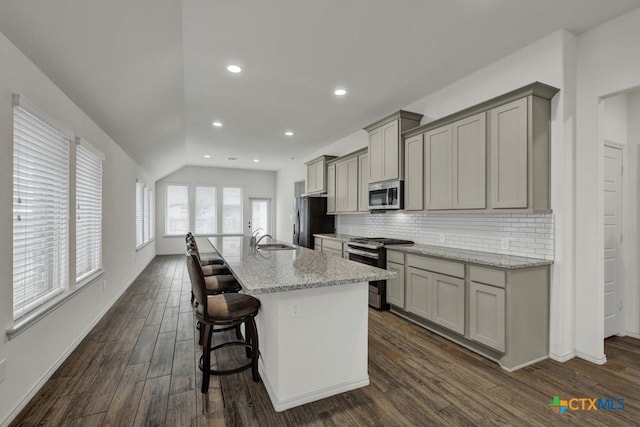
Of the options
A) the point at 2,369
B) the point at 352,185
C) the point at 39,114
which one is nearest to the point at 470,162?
the point at 352,185

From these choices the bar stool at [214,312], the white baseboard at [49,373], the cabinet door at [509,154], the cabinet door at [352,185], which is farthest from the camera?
the cabinet door at [352,185]

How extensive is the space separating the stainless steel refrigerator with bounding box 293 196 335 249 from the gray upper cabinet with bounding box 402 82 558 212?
302 cm

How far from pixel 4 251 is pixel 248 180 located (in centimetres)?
820

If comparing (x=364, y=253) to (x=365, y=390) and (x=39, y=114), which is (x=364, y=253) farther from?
(x=39, y=114)

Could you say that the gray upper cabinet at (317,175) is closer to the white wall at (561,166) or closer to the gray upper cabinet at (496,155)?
the gray upper cabinet at (496,155)

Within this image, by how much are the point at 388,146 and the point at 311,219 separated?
8.25 feet

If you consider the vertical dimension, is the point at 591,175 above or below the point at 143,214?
above

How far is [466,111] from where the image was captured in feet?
10.0

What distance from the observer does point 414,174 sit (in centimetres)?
377

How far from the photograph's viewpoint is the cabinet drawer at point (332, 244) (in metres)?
5.07

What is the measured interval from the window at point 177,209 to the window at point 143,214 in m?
0.73

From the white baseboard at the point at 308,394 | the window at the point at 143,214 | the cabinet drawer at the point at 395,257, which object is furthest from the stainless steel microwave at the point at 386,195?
the window at the point at 143,214

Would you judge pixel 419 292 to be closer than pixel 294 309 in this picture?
No

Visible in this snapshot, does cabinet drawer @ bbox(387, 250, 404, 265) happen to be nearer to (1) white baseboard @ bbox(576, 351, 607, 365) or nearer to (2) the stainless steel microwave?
(2) the stainless steel microwave
